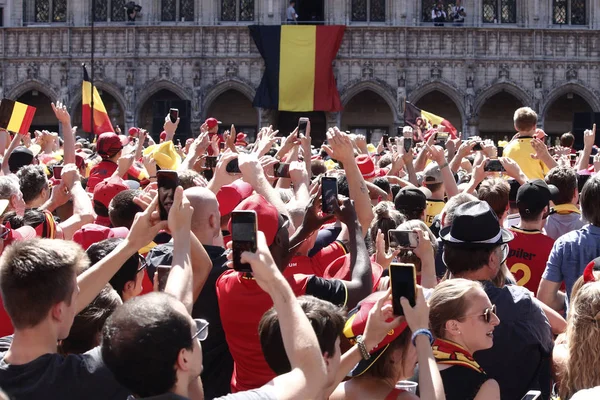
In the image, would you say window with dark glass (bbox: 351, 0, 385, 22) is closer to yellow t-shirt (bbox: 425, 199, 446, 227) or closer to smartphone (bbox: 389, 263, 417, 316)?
yellow t-shirt (bbox: 425, 199, 446, 227)

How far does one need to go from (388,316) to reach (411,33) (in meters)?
24.9

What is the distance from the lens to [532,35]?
27.4 m

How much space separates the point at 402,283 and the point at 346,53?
24682 mm

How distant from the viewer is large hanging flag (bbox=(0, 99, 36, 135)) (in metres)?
10.5

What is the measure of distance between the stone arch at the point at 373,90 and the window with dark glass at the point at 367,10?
2058 mm

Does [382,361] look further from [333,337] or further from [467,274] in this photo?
[467,274]

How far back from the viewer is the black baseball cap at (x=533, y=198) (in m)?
5.35

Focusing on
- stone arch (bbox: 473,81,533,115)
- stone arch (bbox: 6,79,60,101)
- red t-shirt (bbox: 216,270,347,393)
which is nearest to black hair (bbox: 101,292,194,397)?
red t-shirt (bbox: 216,270,347,393)

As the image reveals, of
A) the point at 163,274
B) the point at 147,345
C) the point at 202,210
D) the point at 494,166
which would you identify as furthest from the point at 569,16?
the point at 147,345

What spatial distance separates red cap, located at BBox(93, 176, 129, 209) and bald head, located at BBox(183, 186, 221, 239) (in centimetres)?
197

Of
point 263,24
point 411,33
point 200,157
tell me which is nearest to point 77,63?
point 263,24

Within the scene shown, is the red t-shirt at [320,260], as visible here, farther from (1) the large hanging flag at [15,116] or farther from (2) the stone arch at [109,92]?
(2) the stone arch at [109,92]

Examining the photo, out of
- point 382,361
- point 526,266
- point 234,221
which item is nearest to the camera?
point 234,221

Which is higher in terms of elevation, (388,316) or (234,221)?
(234,221)
